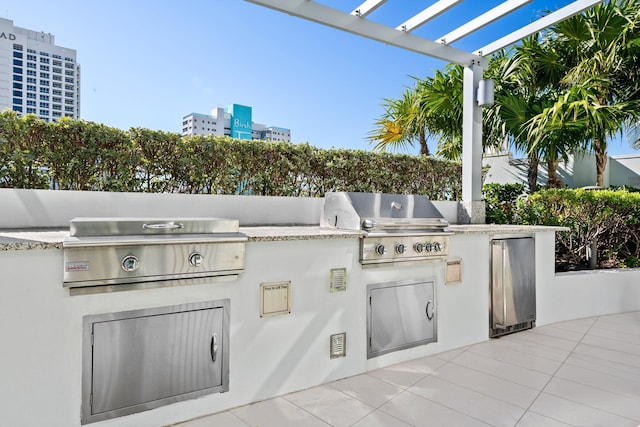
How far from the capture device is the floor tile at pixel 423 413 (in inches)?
81.4

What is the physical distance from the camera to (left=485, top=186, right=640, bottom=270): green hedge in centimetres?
477

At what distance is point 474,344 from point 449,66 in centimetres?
444

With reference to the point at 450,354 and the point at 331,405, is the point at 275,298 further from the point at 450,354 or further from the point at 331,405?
the point at 450,354

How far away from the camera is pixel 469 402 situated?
2.31m

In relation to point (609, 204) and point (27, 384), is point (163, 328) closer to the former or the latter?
point (27, 384)

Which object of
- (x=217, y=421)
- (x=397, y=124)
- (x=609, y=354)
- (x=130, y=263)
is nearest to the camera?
(x=130, y=263)

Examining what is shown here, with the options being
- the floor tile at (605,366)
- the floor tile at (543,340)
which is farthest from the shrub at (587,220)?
the floor tile at (605,366)

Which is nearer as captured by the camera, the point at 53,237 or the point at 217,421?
the point at 53,237

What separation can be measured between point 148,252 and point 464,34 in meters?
3.70

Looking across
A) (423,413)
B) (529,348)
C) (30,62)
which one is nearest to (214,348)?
(423,413)

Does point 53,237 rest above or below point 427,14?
below

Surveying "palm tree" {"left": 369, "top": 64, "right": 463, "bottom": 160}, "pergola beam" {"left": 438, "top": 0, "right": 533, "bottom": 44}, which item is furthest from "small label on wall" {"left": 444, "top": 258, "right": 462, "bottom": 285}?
"palm tree" {"left": 369, "top": 64, "right": 463, "bottom": 160}

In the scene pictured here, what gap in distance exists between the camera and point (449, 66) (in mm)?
6062

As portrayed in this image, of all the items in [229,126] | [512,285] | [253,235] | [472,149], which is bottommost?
[512,285]
